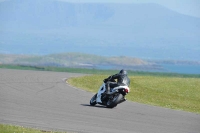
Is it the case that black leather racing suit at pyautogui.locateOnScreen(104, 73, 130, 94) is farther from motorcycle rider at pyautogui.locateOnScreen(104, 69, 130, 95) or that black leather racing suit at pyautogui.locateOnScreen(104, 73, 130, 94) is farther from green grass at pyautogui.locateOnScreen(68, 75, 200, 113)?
green grass at pyautogui.locateOnScreen(68, 75, 200, 113)

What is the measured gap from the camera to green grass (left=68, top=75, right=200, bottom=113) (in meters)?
30.0

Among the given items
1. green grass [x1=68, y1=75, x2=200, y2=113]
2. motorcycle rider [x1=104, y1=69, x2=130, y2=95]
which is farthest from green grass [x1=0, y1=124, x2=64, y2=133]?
green grass [x1=68, y1=75, x2=200, y2=113]

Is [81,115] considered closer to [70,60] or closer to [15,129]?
[15,129]

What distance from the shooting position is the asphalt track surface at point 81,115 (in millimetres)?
18844

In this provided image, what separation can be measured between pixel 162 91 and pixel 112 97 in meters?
11.7

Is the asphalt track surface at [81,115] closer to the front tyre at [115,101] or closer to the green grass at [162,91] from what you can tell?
the front tyre at [115,101]

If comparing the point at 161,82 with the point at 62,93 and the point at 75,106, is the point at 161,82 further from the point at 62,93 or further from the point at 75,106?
the point at 75,106

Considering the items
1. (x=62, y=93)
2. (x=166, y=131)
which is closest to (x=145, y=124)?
(x=166, y=131)

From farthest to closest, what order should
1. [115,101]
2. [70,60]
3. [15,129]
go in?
[70,60]
[115,101]
[15,129]

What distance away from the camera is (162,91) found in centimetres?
3659

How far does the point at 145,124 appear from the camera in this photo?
20438mm

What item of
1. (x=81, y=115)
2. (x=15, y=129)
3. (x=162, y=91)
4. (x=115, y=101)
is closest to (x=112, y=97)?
(x=115, y=101)

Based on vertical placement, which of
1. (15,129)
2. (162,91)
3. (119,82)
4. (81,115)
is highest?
(119,82)

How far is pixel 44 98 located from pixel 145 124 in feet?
24.0
